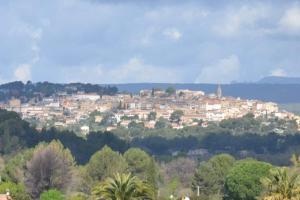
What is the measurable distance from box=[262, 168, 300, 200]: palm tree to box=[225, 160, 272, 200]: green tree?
37.7 metres

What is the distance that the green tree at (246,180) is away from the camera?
252 feet

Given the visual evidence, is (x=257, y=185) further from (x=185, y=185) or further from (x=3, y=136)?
(x=3, y=136)

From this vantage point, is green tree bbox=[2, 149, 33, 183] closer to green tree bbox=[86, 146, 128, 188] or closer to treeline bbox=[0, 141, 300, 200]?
treeline bbox=[0, 141, 300, 200]

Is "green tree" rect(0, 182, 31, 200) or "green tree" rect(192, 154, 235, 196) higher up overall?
"green tree" rect(0, 182, 31, 200)

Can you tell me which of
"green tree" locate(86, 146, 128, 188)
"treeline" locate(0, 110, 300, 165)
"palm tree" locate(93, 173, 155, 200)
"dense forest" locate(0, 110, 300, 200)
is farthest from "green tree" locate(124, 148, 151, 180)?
"palm tree" locate(93, 173, 155, 200)

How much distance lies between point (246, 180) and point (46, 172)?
17144 millimetres

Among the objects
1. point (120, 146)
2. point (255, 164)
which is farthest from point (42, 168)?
point (120, 146)

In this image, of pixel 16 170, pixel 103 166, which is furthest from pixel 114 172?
pixel 16 170

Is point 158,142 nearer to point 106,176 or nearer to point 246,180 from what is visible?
point 106,176

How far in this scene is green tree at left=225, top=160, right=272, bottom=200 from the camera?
3027 inches

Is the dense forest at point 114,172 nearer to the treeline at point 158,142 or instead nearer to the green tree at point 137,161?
the green tree at point 137,161

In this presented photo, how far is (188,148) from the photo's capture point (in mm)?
182625

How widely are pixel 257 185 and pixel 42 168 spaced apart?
60.2 feet

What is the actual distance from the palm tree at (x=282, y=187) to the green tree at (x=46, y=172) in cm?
4460
